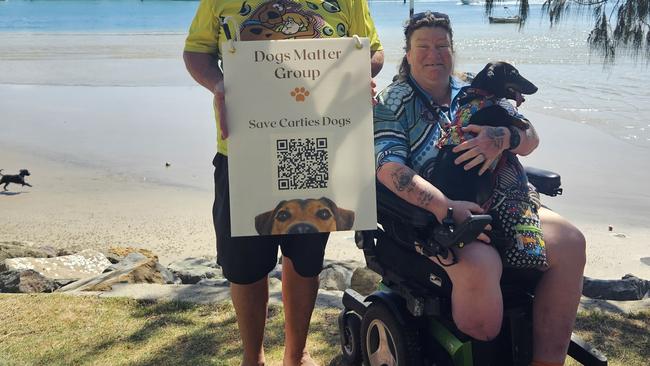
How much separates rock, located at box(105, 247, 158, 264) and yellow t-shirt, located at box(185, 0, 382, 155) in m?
3.50

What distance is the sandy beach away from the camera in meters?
6.84

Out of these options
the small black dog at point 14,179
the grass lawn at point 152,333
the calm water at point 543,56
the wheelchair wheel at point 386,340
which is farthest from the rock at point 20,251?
the wheelchair wheel at point 386,340

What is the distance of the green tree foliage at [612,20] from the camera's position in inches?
175

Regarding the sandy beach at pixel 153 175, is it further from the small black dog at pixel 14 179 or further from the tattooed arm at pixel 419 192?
the tattooed arm at pixel 419 192

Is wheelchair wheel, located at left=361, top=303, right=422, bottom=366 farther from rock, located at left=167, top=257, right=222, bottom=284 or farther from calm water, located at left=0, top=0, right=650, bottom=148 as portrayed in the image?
rock, located at left=167, top=257, right=222, bottom=284

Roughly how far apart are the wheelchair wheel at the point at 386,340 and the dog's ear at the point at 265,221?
619 millimetres

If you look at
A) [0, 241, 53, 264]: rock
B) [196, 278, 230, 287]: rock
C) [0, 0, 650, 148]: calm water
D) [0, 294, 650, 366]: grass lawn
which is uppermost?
[0, 294, 650, 366]: grass lawn

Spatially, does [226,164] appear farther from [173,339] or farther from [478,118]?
[173,339]

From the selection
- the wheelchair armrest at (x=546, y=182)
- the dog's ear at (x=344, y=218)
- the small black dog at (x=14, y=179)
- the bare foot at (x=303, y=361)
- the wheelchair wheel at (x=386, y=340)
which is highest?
the dog's ear at (x=344, y=218)

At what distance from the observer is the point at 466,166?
2.55m

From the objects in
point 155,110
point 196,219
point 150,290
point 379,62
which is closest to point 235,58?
point 379,62

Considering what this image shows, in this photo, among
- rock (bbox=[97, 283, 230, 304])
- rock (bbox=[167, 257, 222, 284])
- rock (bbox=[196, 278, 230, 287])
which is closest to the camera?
rock (bbox=[97, 283, 230, 304])

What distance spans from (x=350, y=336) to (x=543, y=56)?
1916 centimetres

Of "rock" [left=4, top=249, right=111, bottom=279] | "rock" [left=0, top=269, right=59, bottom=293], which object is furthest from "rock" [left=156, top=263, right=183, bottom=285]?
"rock" [left=0, top=269, right=59, bottom=293]
